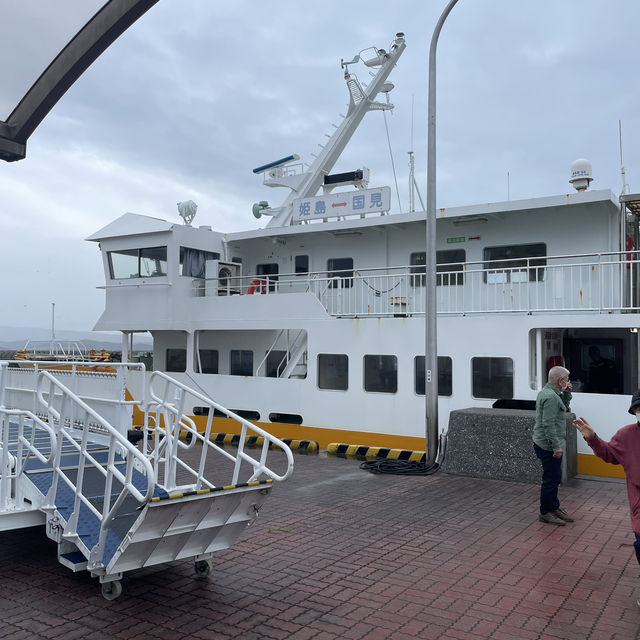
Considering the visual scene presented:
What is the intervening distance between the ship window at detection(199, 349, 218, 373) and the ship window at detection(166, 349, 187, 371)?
1.88 feet

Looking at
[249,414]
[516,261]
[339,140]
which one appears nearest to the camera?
[516,261]

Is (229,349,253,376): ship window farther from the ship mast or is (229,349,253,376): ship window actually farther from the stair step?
the stair step

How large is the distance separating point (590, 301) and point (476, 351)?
2223 millimetres

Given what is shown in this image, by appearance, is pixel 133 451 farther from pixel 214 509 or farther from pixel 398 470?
pixel 398 470

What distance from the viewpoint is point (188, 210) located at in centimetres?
1748

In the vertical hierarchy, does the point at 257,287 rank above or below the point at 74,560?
above

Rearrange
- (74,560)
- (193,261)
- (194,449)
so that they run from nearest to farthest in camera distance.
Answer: (74,560)
(194,449)
(193,261)

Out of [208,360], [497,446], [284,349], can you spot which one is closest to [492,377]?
[497,446]

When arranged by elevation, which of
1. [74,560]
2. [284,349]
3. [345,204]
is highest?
[345,204]

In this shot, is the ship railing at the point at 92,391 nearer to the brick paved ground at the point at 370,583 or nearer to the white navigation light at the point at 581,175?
the brick paved ground at the point at 370,583

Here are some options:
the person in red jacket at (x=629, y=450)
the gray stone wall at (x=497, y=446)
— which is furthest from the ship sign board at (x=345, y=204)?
the person in red jacket at (x=629, y=450)

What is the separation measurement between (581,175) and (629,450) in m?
9.17

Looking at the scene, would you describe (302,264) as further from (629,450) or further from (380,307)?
(629,450)

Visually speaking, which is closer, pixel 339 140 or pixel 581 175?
pixel 581 175
